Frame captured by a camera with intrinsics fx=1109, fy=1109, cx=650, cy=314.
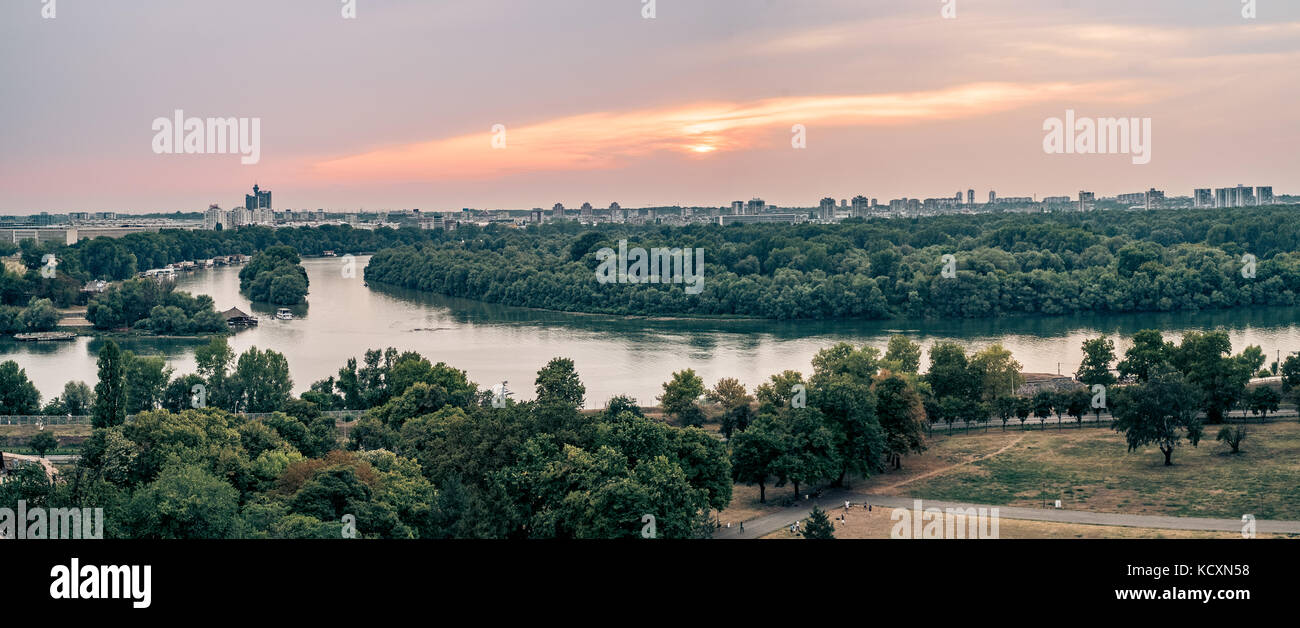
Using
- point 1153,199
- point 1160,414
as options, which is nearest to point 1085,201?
point 1153,199

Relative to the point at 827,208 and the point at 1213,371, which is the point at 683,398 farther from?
the point at 827,208

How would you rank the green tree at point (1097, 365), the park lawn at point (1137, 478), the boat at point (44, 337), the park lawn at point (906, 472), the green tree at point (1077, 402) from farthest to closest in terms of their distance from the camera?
the boat at point (44, 337), the green tree at point (1097, 365), the green tree at point (1077, 402), the park lawn at point (906, 472), the park lawn at point (1137, 478)

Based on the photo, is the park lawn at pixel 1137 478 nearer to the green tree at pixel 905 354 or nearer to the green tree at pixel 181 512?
the green tree at pixel 905 354

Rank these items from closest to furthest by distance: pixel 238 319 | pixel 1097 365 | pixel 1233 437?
pixel 1233 437 → pixel 1097 365 → pixel 238 319

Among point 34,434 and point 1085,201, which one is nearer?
point 34,434

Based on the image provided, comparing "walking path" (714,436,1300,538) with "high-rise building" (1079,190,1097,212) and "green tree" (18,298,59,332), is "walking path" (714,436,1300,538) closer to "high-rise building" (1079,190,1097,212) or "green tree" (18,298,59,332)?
"green tree" (18,298,59,332)

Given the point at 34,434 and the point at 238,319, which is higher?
the point at 238,319

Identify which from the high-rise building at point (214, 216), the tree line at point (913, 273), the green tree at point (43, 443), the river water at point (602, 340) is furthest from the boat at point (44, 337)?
the high-rise building at point (214, 216)
